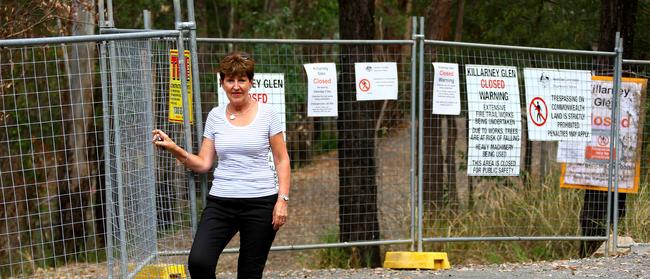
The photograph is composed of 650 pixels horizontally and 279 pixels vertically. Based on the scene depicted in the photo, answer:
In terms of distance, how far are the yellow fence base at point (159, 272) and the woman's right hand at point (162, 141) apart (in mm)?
1137

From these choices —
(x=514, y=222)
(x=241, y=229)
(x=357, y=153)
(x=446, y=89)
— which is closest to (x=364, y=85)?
(x=446, y=89)

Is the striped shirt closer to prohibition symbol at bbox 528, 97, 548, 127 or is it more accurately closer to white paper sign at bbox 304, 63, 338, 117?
white paper sign at bbox 304, 63, 338, 117

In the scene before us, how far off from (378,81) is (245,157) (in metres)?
3.13

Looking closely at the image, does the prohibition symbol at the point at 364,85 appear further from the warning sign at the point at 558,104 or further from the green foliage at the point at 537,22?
the green foliage at the point at 537,22

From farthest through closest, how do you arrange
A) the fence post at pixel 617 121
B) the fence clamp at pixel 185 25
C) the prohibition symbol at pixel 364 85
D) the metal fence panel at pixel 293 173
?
the fence post at pixel 617 121
the prohibition symbol at pixel 364 85
the metal fence panel at pixel 293 173
the fence clamp at pixel 185 25

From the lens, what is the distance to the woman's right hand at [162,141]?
5.37 meters

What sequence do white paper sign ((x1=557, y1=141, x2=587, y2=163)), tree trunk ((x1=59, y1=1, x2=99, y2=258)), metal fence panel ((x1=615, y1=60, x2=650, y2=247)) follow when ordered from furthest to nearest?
tree trunk ((x1=59, y1=1, x2=99, y2=258)) < metal fence panel ((x1=615, y1=60, x2=650, y2=247)) < white paper sign ((x1=557, y1=141, x2=587, y2=163))

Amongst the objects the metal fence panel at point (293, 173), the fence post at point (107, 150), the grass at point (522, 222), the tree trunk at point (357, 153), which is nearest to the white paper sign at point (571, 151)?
the metal fence panel at point (293, 173)

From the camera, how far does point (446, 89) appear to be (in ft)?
27.7

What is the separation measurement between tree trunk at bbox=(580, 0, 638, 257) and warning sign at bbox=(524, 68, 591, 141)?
126 centimetres

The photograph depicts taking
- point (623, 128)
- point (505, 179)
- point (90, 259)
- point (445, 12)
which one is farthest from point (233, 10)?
point (623, 128)

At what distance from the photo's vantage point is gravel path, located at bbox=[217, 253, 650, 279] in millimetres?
8094

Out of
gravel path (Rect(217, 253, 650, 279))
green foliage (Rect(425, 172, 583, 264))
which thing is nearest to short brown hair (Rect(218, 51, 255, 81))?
gravel path (Rect(217, 253, 650, 279))

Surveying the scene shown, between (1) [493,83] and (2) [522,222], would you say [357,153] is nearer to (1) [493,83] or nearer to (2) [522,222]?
(1) [493,83]
